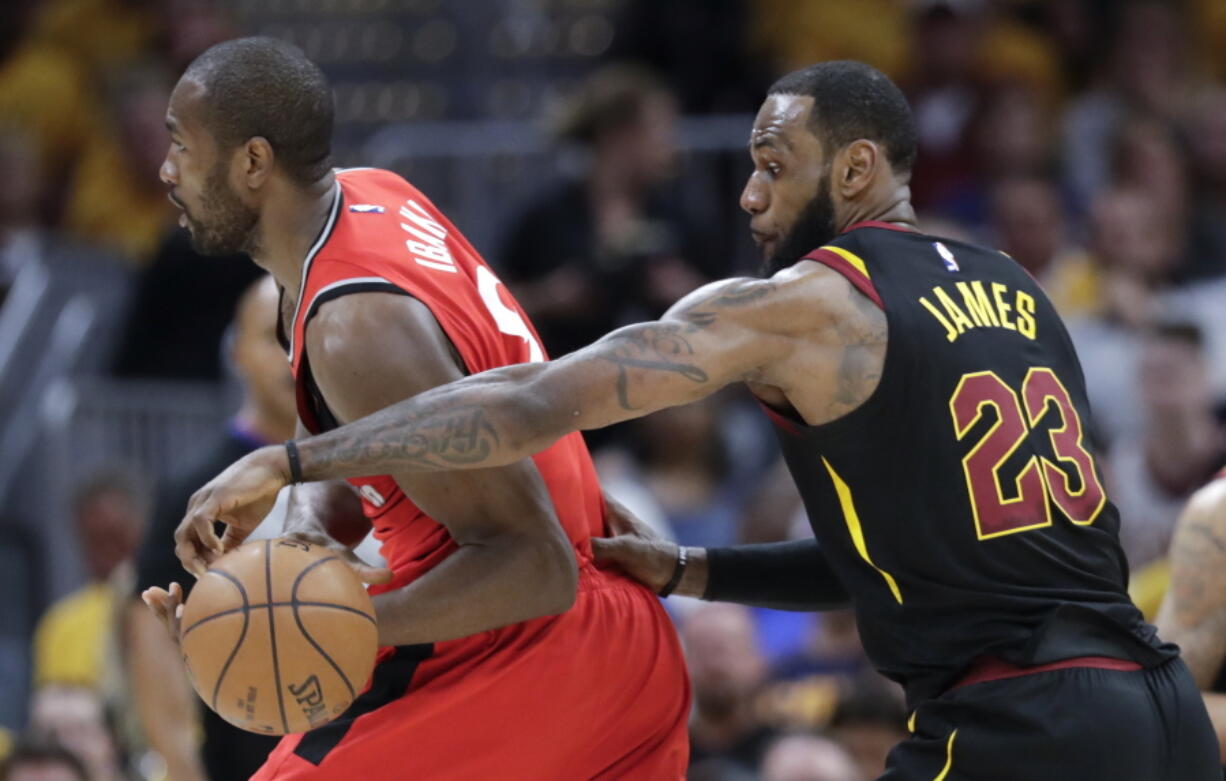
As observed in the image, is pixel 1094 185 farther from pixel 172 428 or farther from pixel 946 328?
pixel 946 328

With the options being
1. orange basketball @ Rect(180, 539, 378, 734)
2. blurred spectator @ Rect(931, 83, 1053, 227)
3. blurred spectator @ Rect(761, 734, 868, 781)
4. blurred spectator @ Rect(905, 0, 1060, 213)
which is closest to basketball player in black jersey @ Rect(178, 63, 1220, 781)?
orange basketball @ Rect(180, 539, 378, 734)

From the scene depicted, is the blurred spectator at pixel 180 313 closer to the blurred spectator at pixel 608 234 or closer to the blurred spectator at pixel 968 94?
the blurred spectator at pixel 608 234

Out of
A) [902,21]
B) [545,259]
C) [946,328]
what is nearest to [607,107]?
[545,259]

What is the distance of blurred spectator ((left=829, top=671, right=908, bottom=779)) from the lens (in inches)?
283

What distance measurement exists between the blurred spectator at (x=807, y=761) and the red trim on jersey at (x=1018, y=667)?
9.28ft

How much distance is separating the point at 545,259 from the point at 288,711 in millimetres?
5433

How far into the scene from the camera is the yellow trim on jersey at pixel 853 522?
4133 mm

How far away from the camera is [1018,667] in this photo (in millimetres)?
4078

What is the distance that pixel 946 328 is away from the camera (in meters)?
4.09

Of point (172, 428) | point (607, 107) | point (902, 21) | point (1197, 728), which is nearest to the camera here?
point (1197, 728)

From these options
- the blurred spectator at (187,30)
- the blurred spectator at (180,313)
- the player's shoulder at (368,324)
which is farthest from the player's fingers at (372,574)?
the blurred spectator at (187,30)

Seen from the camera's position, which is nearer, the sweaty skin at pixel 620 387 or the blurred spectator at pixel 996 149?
the sweaty skin at pixel 620 387

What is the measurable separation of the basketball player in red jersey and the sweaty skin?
185 millimetres

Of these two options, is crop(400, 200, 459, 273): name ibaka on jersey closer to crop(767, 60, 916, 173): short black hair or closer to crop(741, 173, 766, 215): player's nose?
crop(741, 173, 766, 215): player's nose
